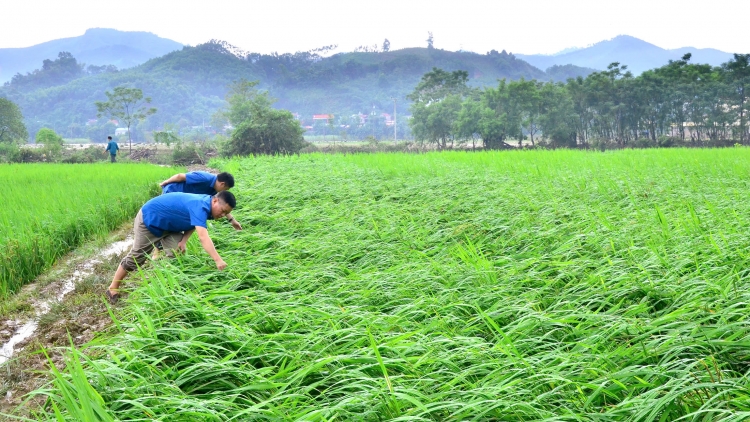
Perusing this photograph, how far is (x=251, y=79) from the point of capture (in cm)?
8869

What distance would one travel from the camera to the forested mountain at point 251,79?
78375mm

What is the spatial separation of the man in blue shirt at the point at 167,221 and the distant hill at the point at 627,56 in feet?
566

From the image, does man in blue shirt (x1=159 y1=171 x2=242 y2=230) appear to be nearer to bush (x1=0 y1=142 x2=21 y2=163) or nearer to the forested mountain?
bush (x1=0 y1=142 x2=21 y2=163)

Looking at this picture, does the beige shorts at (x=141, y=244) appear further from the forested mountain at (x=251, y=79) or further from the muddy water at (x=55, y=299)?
Answer: the forested mountain at (x=251, y=79)

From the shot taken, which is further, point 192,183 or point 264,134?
point 264,134

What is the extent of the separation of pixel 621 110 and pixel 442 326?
32998mm

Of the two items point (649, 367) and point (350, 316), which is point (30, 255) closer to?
point (350, 316)

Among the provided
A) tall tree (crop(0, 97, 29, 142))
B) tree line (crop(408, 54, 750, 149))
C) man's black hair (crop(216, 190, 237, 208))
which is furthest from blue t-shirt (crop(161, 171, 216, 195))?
tall tree (crop(0, 97, 29, 142))

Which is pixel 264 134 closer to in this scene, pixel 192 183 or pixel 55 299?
pixel 192 183

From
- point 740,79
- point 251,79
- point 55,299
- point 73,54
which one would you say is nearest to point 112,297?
point 55,299

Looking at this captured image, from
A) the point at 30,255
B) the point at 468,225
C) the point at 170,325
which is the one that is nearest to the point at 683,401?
the point at 170,325

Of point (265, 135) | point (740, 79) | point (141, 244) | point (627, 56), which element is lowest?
point (141, 244)

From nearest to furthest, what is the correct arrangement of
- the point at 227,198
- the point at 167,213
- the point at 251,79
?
the point at 227,198 < the point at 167,213 < the point at 251,79

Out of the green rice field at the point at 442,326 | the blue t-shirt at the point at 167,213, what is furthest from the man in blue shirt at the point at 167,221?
the green rice field at the point at 442,326
